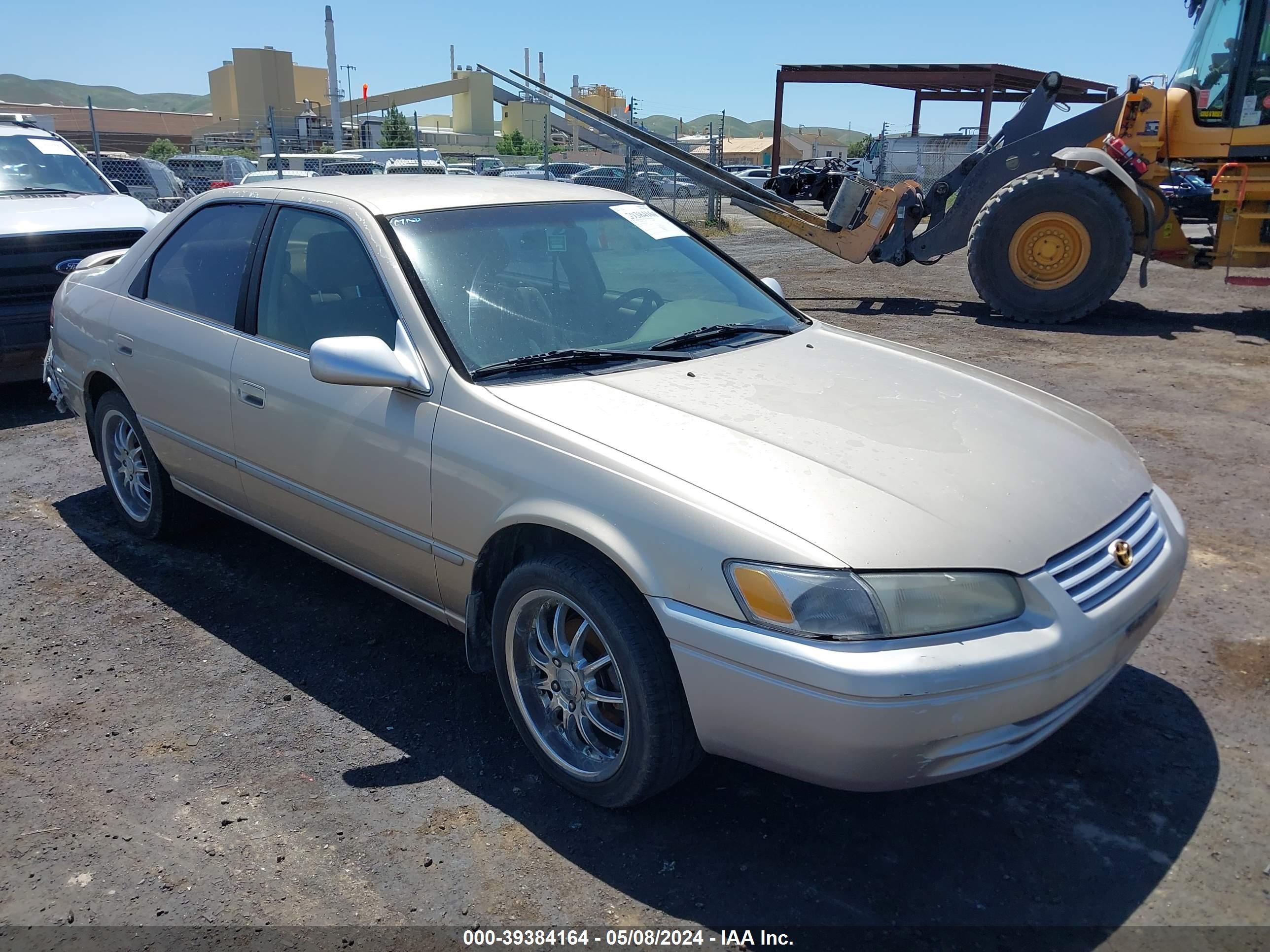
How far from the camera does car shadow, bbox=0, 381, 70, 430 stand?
6.86 meters

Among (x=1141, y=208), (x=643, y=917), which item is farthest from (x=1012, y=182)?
(x=643, y=917)

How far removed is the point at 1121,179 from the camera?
9.94 m

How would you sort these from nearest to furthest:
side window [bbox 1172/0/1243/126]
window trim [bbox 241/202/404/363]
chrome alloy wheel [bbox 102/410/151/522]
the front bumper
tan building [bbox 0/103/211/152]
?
the front bumper → window trim [bbox 241/202/404/363] → chrome alloy wheel [bbox 102/410/151/522] → side window [bbox 1172/0/1243/126] → tan building [bbox 0/103/211/152]

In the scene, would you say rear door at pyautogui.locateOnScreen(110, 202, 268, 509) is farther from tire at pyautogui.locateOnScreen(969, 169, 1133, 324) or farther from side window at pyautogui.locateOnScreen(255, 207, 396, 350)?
tire at pyautogui.locateOnScreen(969, 169, 1133, 324)

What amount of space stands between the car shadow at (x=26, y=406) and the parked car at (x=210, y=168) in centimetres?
2036

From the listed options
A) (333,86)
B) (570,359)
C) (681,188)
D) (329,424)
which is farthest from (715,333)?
(333,86)

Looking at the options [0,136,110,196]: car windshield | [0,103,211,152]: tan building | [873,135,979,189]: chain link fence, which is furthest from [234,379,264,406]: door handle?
[0,103,211,152]: tan building

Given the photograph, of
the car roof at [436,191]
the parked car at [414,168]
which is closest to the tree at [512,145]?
the parked car at [414,168]

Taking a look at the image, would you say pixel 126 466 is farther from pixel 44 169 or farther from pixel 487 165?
pixel 487 165

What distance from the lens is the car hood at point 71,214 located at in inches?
268

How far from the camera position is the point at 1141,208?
1016cm

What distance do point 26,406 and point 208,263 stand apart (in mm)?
4209

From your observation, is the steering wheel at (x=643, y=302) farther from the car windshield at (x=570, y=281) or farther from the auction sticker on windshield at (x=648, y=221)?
the auction sticker on windshield at (x=648, y=221)

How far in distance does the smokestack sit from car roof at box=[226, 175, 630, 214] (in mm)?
36436
